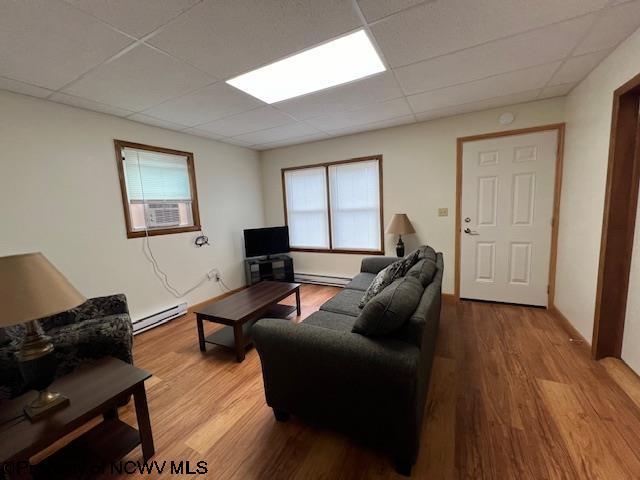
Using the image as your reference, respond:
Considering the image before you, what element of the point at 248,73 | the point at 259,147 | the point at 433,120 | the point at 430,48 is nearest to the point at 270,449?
the point at 248,73

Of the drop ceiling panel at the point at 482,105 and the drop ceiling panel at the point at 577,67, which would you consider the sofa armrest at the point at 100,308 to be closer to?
the drop ceiling panel at the point at 482,105

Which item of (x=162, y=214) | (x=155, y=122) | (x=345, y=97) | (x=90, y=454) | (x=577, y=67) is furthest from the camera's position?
(x=162, y=214)

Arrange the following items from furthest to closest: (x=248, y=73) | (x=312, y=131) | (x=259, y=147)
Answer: (x=259, y=147) < (x=312, y=131) < (x=248, y=73)

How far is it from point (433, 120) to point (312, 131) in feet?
5.12

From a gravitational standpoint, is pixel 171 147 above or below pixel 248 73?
below

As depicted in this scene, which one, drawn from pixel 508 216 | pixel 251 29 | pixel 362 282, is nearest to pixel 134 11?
pixel 251 29

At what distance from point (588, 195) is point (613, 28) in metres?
1.20

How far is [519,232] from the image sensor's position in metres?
3.06

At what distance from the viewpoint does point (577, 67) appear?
214cm

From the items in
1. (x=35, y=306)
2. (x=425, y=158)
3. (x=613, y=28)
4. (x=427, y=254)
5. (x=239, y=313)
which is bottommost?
(x=239, y=313)

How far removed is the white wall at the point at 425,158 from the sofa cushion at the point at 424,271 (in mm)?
1493

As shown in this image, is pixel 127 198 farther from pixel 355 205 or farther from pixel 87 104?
pixel 355 205

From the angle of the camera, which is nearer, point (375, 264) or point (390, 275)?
point (390, 275)

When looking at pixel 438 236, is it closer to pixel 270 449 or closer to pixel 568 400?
pixel 568 400
